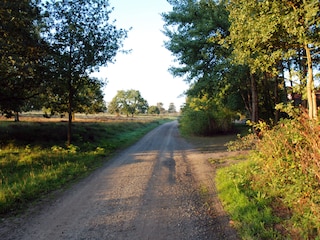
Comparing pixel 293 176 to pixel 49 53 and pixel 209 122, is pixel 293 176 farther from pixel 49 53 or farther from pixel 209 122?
pixel 209 122

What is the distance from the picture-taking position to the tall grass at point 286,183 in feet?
14.1

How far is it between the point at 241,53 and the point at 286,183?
448 centimetres

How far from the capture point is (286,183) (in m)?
5.56

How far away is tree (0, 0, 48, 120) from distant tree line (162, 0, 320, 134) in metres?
8.55

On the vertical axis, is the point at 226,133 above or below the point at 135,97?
below

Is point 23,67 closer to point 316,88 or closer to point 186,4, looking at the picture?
point 186,4

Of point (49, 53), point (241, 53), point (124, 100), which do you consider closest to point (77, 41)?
point (49, 53)

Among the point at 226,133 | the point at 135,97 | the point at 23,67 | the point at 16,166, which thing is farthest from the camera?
the point at 135,97

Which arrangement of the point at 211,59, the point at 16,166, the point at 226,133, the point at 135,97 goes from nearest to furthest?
the point at 16,166 → the point at 211,59 → the point at 226,133 → the point at 135,97

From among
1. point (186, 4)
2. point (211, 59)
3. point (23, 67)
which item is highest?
point (186, 4)

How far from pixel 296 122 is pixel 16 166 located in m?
10.6

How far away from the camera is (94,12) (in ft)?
49.1

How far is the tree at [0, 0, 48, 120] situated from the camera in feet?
38.0

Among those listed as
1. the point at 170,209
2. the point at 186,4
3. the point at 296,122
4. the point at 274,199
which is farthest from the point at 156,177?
the point at 186,4
